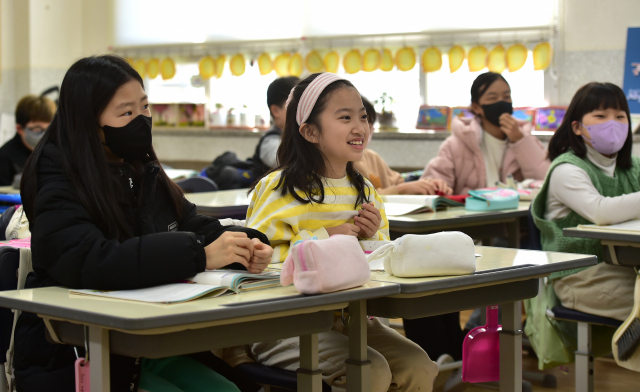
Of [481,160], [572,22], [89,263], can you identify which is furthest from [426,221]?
[572,22]

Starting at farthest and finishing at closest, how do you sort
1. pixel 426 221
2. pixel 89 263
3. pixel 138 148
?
1. pixel 426 221
2. pixel 138 148
3. pixel 89 263

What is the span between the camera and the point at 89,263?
4.56ft

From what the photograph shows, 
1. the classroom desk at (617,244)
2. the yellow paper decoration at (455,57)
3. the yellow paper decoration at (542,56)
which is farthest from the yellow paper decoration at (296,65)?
the classroom desk at (617,244)

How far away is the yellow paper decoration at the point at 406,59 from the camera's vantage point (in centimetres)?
573

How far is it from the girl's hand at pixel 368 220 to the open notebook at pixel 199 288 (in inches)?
19.9

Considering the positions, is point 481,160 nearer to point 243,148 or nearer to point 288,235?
point 288,235

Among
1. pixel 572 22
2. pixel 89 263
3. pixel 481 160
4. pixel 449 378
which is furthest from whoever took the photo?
pixel 572 22

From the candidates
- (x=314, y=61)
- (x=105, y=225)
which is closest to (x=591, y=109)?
(x=105, y=225)

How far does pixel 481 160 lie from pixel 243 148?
3.04m

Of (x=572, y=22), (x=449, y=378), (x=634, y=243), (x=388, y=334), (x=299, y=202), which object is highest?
(x=572, y=22)

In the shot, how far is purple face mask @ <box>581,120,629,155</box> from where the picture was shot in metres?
2.68

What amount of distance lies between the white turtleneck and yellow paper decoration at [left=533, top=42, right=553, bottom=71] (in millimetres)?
2597

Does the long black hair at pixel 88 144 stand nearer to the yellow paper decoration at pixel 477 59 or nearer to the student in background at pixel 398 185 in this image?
the student in background at pixel 398 185

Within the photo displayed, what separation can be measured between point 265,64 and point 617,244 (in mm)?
4530
